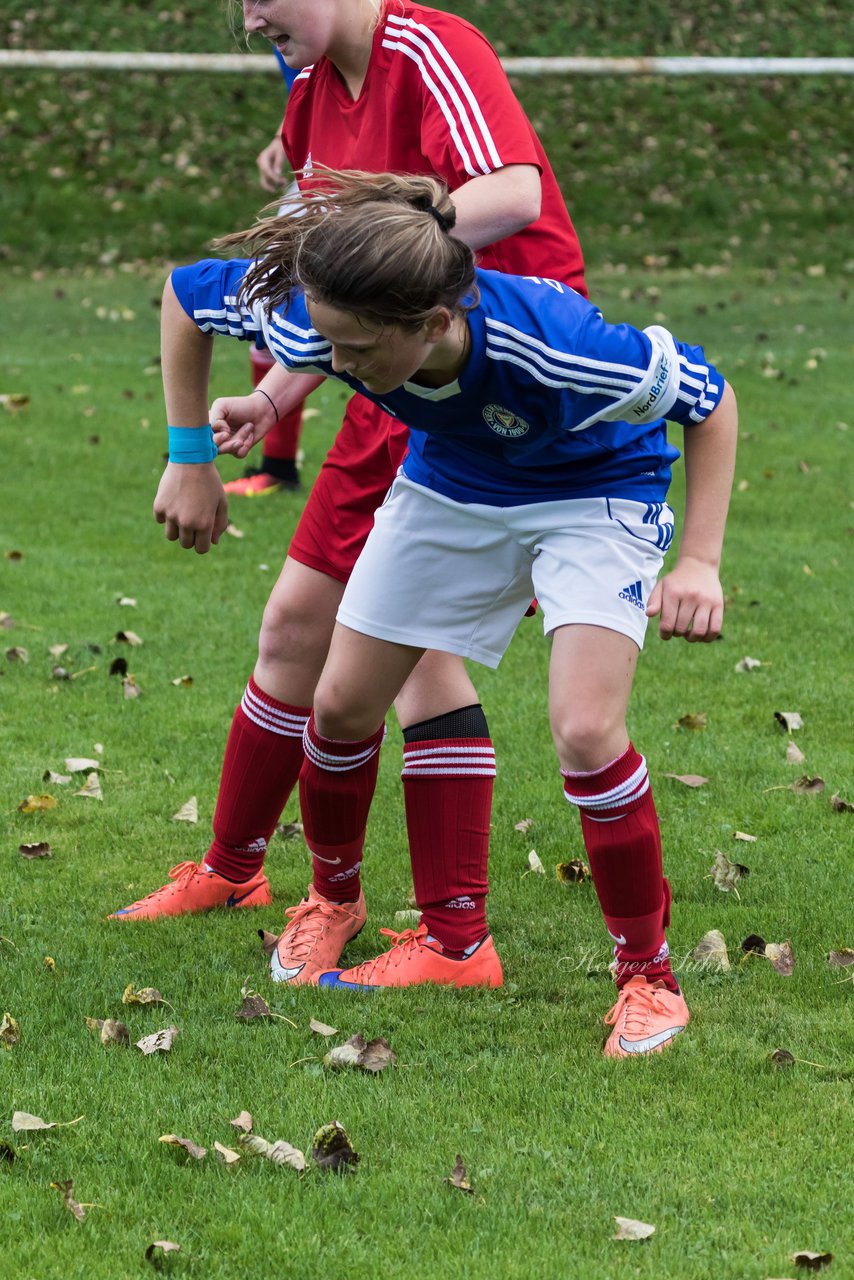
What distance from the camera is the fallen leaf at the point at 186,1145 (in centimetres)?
287

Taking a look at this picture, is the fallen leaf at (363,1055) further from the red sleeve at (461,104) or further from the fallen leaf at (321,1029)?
the red sleeve at (461,104)

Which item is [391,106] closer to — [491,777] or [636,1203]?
[491,777]

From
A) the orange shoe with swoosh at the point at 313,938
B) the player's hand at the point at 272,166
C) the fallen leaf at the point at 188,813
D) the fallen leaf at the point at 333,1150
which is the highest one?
the player's hand at the point at 272,166

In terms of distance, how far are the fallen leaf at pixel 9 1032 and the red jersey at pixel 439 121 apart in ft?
6.22

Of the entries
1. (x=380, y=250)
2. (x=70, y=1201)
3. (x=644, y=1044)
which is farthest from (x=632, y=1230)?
(x=380, y=250)

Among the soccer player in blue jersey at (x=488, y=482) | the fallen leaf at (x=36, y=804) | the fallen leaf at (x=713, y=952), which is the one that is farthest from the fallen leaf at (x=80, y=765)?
the fallen leaf at (x=713, y=952)

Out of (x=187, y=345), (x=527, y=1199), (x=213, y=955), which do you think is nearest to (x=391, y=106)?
(x=187, y=345)

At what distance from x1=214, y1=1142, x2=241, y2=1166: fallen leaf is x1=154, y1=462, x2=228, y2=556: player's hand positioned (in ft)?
4.11

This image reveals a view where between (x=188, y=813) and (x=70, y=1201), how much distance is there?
2.12 m

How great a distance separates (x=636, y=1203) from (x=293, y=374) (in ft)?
6.15

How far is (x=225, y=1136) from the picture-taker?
2.95 meters

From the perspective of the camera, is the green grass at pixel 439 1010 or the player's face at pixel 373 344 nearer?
the green grass at pixel 439 1010

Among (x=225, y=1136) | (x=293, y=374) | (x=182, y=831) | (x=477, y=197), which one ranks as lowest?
(x=182, y=831)


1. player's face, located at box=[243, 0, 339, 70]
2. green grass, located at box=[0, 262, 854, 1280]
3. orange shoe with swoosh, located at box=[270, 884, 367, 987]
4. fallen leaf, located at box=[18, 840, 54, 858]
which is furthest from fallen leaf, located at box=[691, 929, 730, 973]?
player's face, located at box=[243, 0, 339, 70]
